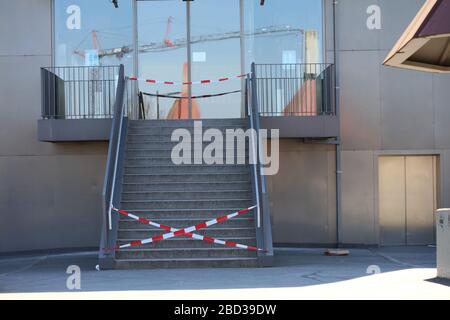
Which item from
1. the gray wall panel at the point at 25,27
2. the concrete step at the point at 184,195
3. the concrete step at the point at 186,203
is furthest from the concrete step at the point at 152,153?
the gray wall panel at the point at 25,27

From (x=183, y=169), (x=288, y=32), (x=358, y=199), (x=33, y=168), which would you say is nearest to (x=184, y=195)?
(x=183, y=169)

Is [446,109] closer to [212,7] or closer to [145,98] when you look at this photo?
[212,7]

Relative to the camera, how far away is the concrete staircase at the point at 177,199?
12805 millimetres

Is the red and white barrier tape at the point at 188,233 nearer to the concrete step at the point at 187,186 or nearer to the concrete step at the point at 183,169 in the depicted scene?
the concrete step at the point at 187,186

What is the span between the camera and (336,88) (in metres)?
16.6

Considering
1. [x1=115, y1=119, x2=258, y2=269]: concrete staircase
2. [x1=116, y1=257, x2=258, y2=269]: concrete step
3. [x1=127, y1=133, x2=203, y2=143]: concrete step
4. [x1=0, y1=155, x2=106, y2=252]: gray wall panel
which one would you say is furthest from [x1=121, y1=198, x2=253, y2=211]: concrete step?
[x1=0, y1=155, x2=106, y2=252]: gray wall panel

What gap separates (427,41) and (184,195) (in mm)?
5676

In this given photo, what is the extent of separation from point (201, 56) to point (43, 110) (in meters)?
4.12

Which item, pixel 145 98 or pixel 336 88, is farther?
pixel 145 98

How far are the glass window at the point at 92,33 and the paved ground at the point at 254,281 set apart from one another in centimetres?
511

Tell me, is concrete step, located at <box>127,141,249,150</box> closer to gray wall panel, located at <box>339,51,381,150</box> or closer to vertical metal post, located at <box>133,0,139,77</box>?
vertical metal post, located at <box>133,0,139,77</box>

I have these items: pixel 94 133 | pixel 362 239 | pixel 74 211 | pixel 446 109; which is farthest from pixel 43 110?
pixel 446 109

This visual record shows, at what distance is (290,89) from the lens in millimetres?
16859

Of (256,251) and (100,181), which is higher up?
(100,181)
